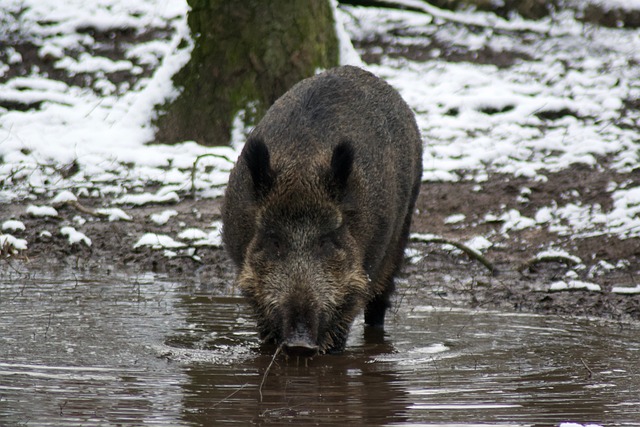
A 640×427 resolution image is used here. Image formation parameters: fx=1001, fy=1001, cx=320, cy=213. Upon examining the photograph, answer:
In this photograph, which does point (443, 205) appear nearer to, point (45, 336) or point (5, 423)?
point (45, 336)

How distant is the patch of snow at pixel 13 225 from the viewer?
8998 millimetres

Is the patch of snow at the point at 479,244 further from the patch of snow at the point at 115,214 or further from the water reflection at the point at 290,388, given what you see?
the patch of snow at the point at 115,214

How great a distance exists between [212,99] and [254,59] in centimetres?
66

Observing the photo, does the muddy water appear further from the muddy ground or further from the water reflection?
the muddy ground

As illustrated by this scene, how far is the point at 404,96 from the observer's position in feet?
42.4

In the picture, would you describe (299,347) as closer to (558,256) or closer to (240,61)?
(558,256)

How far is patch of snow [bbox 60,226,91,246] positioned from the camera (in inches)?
347

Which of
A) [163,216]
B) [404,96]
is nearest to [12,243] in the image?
[163,216]

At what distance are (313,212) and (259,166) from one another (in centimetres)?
40

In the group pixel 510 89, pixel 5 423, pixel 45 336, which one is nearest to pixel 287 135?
pixel 45 336

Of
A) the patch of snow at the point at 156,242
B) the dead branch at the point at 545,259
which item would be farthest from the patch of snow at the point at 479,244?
the patch of snow at the point at 156,242

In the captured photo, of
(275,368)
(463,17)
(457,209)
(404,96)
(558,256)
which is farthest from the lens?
(463,17)

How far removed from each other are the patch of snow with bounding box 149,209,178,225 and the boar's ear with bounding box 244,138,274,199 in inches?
149

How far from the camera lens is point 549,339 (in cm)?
612
